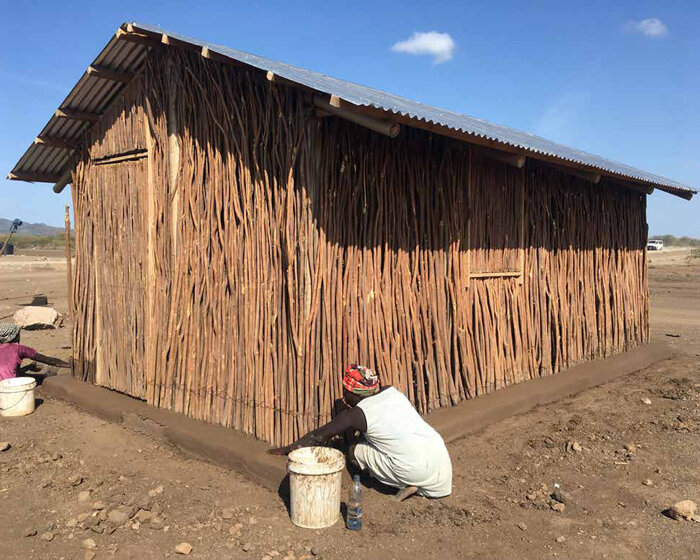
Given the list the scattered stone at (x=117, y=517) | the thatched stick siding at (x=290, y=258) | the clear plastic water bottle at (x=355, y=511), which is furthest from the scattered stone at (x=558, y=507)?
the scattered stone at (x=117, y=517)

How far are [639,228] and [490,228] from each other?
4155 millimetres

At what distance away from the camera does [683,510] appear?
4188 mm

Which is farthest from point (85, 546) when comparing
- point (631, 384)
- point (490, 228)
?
point (631, 384)

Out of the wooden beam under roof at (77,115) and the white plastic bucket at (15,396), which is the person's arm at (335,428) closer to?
the white plastic bucket at (15,396)

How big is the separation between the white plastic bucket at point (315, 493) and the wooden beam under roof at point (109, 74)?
447 centimetres

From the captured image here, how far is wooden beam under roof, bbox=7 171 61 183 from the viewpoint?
7.70 m

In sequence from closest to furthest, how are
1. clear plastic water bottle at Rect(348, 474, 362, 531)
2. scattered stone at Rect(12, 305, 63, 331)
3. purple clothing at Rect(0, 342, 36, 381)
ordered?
clear plastic water bottle at Rect(348, 474, 362, 531) → purple clothing at Rect(0, 342, 36, 381) → scattered stone at Rect(12, 305, 63, 331)

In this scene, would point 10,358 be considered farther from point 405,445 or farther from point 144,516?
point 405,445

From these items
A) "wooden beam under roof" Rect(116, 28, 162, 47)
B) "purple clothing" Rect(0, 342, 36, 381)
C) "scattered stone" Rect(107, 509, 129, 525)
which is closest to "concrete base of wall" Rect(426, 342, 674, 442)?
"scattered stone" Rect(107, 509, 129, 525)

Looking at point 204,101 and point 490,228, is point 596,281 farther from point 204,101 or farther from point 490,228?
point 204,101

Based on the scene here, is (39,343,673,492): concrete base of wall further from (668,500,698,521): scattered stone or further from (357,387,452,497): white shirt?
(668,500,698,521): scattered stone

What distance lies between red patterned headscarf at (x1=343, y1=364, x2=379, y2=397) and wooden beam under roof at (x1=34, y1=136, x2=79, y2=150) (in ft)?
15.8

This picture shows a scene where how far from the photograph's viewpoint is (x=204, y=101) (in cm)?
545

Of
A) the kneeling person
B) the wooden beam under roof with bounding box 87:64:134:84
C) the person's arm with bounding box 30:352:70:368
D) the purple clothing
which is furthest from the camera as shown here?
the person's arm with bounding box 30:352:70:368
